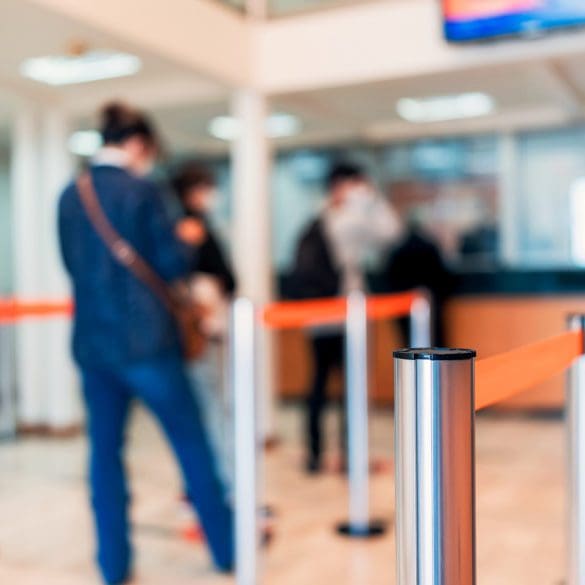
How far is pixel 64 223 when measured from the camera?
302cm

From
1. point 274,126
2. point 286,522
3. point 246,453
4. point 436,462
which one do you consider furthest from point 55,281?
point 436,462

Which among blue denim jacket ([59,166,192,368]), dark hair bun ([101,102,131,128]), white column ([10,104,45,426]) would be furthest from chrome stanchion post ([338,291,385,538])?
white column ([10,104,45,426])

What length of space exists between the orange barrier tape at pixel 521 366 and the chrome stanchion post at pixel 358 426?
5.18 feet

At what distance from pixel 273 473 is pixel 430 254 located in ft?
7.75

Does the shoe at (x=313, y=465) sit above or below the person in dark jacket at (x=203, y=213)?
below

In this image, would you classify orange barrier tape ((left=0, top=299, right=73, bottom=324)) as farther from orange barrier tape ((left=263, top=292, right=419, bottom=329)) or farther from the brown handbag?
orange barrier tape ((left=263, top=292, right=419, bottom=329))

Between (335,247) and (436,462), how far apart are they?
3.32 m

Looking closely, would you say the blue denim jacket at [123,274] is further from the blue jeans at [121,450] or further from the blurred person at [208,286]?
the blurred person at [208,286]

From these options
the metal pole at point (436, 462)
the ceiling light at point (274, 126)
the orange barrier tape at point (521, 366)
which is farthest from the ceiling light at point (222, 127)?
the metal pole at point (436, 462)

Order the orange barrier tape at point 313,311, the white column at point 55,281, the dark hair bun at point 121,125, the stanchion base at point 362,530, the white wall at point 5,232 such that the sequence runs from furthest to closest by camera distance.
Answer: the white wall at point 5,232 < the white column at point 55,281 < the stanchion base at point 362,530 < the orange barrier tape at point 313,311 < the dark hair bun at point 121,125

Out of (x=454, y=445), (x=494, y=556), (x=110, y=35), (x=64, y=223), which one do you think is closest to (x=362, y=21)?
(x=110, y=35)

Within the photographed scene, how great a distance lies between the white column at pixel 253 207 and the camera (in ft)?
17.9

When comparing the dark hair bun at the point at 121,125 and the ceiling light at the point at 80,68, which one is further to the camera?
the ceiling light at the point at 80,68

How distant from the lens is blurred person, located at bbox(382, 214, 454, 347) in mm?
6465
